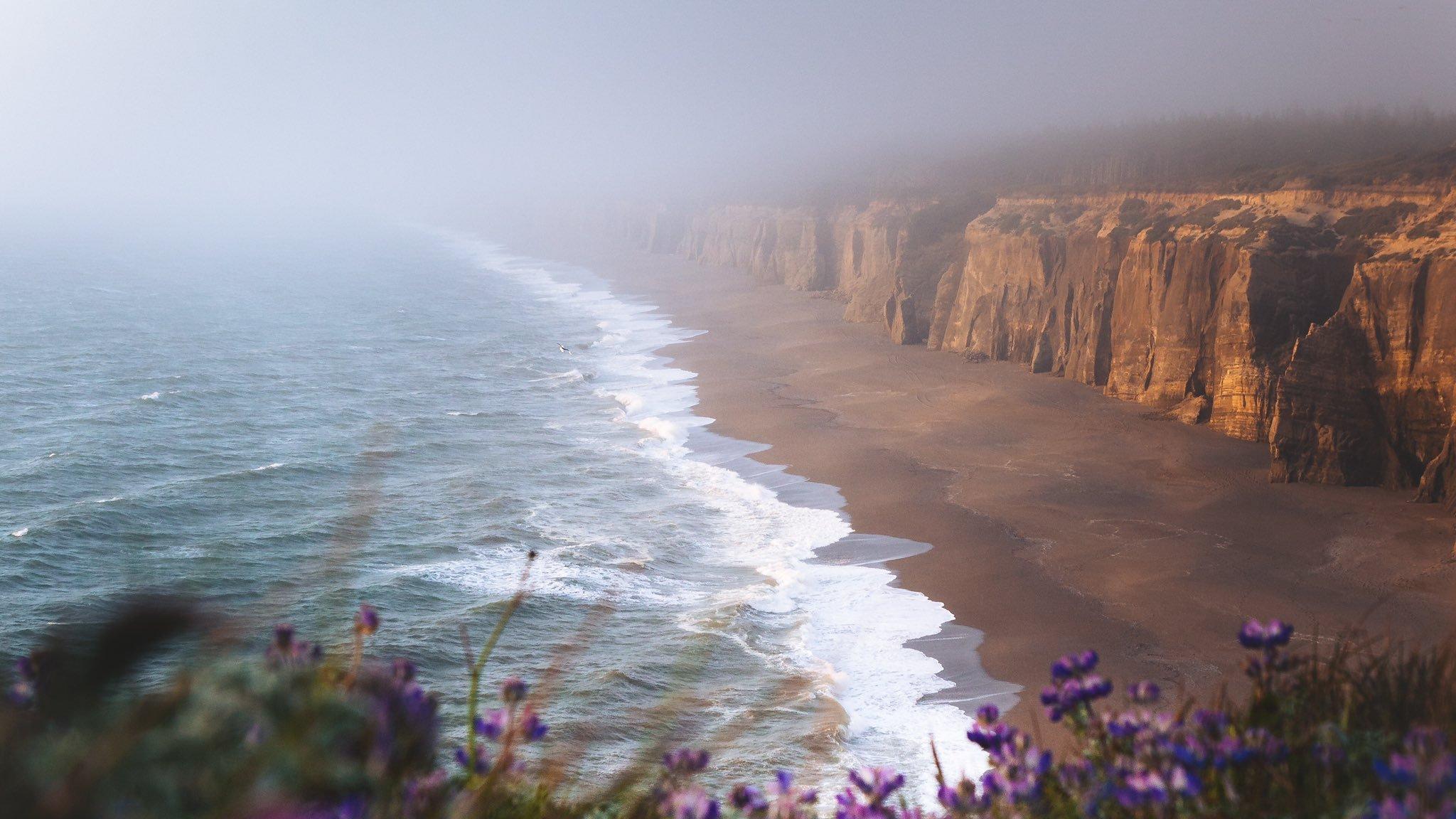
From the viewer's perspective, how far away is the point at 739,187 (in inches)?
5059

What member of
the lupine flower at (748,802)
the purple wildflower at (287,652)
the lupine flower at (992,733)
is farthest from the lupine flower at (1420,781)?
the purple wildflower at (287,652)

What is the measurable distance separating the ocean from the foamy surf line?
8cm

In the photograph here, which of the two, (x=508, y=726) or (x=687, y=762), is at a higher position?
(x=508, y=726)

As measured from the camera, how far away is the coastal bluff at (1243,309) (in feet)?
89.3

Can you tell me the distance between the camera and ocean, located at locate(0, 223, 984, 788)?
59.8 feet

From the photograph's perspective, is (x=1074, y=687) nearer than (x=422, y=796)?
No

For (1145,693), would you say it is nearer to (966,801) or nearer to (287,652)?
(966,801)

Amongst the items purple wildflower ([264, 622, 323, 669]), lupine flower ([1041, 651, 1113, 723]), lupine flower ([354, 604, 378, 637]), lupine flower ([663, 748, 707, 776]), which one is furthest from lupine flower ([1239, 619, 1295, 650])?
purple wildflower ([264, 622, 323, 669])

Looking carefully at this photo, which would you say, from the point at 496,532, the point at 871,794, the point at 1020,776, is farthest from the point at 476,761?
the point at 496,532

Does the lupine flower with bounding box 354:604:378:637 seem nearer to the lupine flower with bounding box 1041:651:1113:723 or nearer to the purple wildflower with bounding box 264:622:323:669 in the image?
the purple wildflower with bounding box 264:622:323:669

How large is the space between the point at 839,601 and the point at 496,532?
384 inches

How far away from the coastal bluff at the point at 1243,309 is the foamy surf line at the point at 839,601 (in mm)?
11989

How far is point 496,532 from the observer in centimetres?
2844

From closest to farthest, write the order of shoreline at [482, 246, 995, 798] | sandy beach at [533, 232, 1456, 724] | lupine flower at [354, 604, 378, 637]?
lupine flower at [354, 604, 378, 637], shoreline at [482, 246, 995, 798], sandy beach at [533, 232, 1456, 724]
